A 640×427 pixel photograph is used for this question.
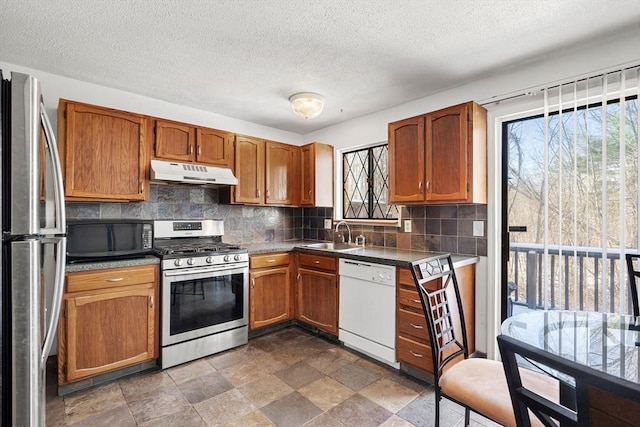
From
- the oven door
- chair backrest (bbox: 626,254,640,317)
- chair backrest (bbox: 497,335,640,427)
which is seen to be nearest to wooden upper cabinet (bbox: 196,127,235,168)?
the oven door

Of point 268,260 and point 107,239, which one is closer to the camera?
point 107,239

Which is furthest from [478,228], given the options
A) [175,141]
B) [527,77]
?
[175,141]

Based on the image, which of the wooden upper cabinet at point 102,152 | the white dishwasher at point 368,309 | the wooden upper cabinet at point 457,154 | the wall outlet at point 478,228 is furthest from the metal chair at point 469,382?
the wooden upper cabinet at point 102,152

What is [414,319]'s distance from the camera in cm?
230

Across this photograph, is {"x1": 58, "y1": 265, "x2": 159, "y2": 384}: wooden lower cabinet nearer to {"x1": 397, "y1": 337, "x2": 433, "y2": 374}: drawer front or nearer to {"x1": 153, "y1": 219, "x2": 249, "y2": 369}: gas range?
{"x1": 153, "y1": 219, "x2": 249, "y2": 369}: gas range

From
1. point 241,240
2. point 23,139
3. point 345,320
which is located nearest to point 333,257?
point 345,320

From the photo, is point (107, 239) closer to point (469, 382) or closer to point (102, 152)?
point (102, 152)

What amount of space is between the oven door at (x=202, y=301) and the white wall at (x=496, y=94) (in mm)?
2114

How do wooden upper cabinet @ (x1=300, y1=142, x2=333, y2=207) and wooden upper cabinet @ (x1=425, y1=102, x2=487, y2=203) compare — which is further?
wooden upper cabinet @ (x1=300, y1=142, x2=333, y2=207)

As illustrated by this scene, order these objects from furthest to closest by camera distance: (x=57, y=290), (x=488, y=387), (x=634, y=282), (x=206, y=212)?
(x=206, y=212), (x=634, y=282), (x=488, y=387), (x=57, y=290)

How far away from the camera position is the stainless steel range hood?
264 cm

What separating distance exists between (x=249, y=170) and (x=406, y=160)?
1.68 meters

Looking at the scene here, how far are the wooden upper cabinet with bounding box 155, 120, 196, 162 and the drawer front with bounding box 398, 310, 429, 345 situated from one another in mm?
2389

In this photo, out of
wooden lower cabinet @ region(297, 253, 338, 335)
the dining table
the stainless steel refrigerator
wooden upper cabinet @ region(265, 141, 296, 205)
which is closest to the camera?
the stainless steel refrigerator
